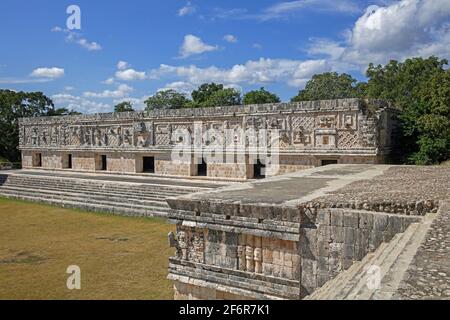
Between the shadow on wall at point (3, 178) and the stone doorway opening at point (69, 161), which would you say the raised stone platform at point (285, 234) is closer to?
the shadow on wall at point (3, 178)

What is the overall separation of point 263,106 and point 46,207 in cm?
944

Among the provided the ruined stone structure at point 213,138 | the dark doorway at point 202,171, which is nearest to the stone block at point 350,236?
the ruined stone structure at point 213,138

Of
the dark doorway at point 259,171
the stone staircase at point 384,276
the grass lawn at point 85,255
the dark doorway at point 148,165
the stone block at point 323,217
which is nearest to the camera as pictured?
the stone staircase at point 384,276

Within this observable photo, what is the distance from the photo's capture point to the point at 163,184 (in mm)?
14773

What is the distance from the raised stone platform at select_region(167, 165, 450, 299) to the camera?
13.8 feet

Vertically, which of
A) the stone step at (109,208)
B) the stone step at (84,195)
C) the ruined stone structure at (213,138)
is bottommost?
the stone step at (109,208)

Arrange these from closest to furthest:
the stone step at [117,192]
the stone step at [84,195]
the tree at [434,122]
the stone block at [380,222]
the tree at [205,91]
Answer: the stone block at [380,222] → the stone step at [84,195] → the stone step at [117,192] → the tree at [434,122] → the tree at [205,91]

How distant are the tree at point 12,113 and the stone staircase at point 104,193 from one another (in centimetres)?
1194

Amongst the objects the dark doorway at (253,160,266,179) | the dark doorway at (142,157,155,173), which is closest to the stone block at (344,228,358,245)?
the dark doorway at (253,160,266,179)

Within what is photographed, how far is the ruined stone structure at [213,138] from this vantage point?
1327 cm

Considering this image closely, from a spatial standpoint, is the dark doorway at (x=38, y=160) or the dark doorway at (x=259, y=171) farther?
the dark doorway at (x=38, y=160)

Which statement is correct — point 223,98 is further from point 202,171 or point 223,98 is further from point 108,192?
point 108,192

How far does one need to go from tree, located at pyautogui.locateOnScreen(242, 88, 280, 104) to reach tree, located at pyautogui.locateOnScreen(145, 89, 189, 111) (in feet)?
27.3
